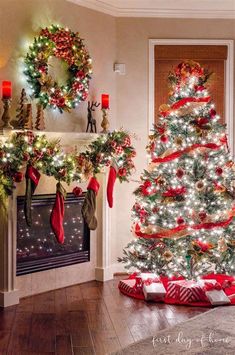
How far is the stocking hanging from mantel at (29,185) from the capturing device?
5055 millimetres

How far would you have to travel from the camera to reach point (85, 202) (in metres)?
5.69

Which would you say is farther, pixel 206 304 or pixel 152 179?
pixel 152 179

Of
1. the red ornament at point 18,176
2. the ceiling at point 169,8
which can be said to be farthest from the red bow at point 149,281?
the ceiling at point 169,8

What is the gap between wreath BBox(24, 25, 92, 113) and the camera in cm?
527

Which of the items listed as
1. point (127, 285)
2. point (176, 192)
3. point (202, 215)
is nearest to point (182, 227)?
point (202, 215)

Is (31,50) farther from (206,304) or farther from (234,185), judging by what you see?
(206,304)

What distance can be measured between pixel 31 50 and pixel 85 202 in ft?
5.16

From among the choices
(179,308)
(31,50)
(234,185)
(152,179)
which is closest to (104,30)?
(31,50)

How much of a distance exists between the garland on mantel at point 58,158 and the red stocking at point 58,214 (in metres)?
0.11

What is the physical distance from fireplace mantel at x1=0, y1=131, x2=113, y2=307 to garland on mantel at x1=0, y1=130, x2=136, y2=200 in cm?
12

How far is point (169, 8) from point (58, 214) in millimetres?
2707

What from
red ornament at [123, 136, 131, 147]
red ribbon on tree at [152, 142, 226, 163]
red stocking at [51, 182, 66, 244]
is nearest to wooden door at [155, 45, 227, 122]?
red ornament at [123, 136, 131, 147]

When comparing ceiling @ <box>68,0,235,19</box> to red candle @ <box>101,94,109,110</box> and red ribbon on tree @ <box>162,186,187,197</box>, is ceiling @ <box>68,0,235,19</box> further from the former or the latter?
red ribbon on tree @ <box>162,186,187,197</box>

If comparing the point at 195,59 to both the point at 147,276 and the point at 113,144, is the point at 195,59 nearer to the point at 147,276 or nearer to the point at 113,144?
the point at 113,144
